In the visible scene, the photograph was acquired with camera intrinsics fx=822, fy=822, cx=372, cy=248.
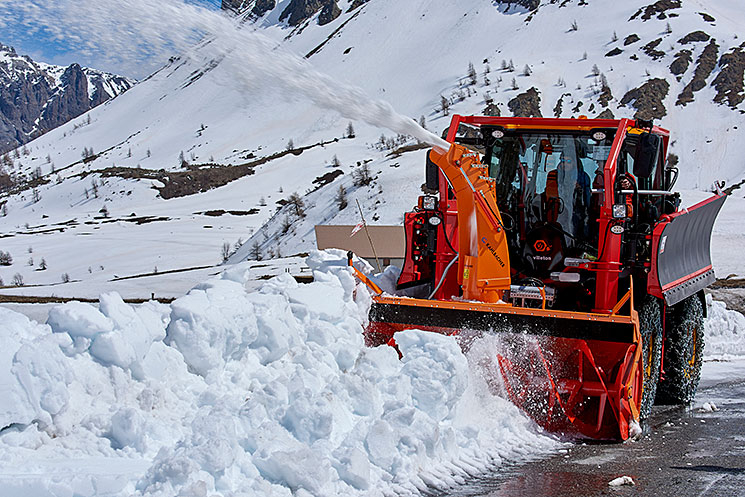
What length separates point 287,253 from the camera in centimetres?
2886

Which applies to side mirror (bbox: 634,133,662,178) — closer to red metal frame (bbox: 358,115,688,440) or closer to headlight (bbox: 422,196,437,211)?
red metal frame (bbox: 358,115,688,440)

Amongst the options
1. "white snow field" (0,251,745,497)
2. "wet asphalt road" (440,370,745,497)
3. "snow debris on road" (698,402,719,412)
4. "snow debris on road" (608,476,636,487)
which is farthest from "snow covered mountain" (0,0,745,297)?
"snow debris on road" (608,476,636,487)

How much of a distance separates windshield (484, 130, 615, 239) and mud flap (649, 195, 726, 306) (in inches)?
29.7

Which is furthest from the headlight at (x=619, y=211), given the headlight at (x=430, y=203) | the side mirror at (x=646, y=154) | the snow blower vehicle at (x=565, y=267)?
the headlight at (x=430, y=203)

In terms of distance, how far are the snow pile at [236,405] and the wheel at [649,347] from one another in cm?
121

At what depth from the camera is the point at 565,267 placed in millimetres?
7352

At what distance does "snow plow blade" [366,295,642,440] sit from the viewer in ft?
19.7

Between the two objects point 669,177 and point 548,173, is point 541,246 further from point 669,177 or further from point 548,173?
point 669,177

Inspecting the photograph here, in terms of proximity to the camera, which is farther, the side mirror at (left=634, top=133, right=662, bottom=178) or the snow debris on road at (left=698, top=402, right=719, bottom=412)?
the snow debris on road at (left=698, top=402, right=719, bottom=412)

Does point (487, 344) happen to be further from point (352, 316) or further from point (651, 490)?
point (651, 490)

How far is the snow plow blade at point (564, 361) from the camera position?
6.00 metres

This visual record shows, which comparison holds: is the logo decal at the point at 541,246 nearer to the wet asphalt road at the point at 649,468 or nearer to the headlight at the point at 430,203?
the headlight at the point at 430,203

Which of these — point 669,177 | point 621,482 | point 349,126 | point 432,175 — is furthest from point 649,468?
point 349,126

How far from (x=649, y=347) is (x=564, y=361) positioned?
1086 millimetres
